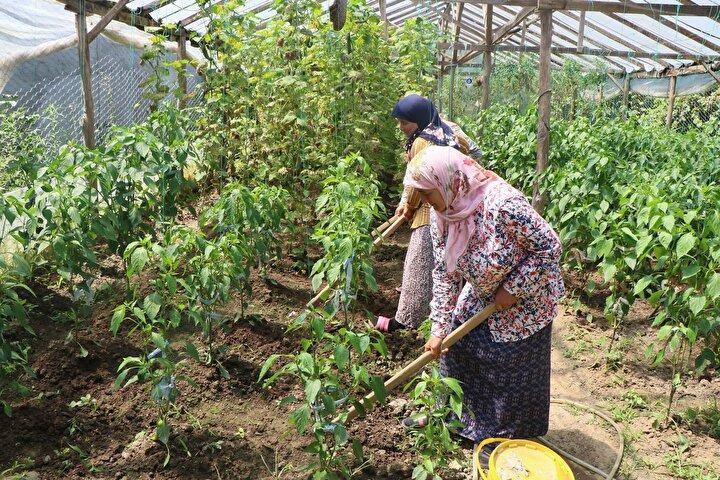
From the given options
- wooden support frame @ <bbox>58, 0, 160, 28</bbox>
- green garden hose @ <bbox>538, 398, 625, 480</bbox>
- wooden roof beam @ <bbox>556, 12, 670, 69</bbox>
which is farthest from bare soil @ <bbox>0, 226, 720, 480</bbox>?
wooden roof beam @ <bbox>556, 12, 670, 69</bbox>

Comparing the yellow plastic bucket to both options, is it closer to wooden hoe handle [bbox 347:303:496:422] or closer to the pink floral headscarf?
wooden hoe handle [bbox 347:303:496:422]

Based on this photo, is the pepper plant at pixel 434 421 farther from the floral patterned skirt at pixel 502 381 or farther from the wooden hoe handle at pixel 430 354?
the floral patterned skirt at pixel 502 381

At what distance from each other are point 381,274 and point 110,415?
8.50 ft

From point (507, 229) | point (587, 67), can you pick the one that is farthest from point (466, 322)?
point (587, 67)

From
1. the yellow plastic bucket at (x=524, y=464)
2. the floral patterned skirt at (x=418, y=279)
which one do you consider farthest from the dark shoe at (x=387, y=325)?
the yellow plastic bucket at (x=524, y=464)

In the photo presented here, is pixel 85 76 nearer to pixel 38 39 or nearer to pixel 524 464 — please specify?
pixel 38 39

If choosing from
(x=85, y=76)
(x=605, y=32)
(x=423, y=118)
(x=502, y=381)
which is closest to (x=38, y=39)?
(x=85, y=76)

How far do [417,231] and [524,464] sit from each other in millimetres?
1825

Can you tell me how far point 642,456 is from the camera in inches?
128

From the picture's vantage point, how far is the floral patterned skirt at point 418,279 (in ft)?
13.3

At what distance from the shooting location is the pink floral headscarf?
266 cm

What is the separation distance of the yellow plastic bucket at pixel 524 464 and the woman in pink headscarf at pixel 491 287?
0.39 m

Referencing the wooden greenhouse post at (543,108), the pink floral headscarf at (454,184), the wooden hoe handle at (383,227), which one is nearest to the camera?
the pink floral headscarf at (454,184)

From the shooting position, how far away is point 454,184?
270 cm
